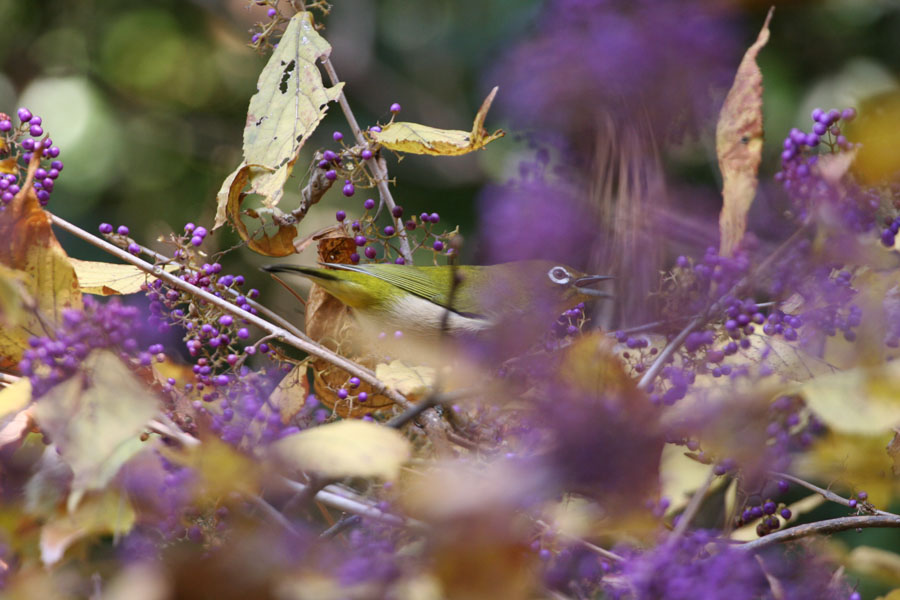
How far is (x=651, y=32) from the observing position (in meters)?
1.25

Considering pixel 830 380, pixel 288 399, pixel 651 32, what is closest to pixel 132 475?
pixel 288 399

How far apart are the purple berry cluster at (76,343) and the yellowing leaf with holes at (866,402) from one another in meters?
0.42

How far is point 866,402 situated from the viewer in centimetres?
46

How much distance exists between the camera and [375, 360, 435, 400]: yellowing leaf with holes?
693mm

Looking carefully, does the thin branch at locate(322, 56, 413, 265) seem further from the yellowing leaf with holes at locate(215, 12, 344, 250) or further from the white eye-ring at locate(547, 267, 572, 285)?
the white eye-ring at locate(547, 267, 572, 285)

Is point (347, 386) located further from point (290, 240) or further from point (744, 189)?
point (744, 189)

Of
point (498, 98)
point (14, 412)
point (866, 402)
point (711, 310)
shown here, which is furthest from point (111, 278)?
point (498, 98)

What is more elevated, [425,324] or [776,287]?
[776,287]

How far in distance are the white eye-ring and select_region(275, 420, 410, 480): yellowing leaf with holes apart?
1.03 metres

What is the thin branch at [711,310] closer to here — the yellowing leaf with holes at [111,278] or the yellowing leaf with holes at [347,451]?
the yellowing leaf with holes at [347,451]

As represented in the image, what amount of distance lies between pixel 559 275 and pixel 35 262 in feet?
3.35

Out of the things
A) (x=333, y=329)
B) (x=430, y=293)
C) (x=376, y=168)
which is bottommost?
(x=430, y=293)

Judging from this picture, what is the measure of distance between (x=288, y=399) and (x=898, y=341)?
0.51 m

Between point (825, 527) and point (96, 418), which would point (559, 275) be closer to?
point (825, 527)
